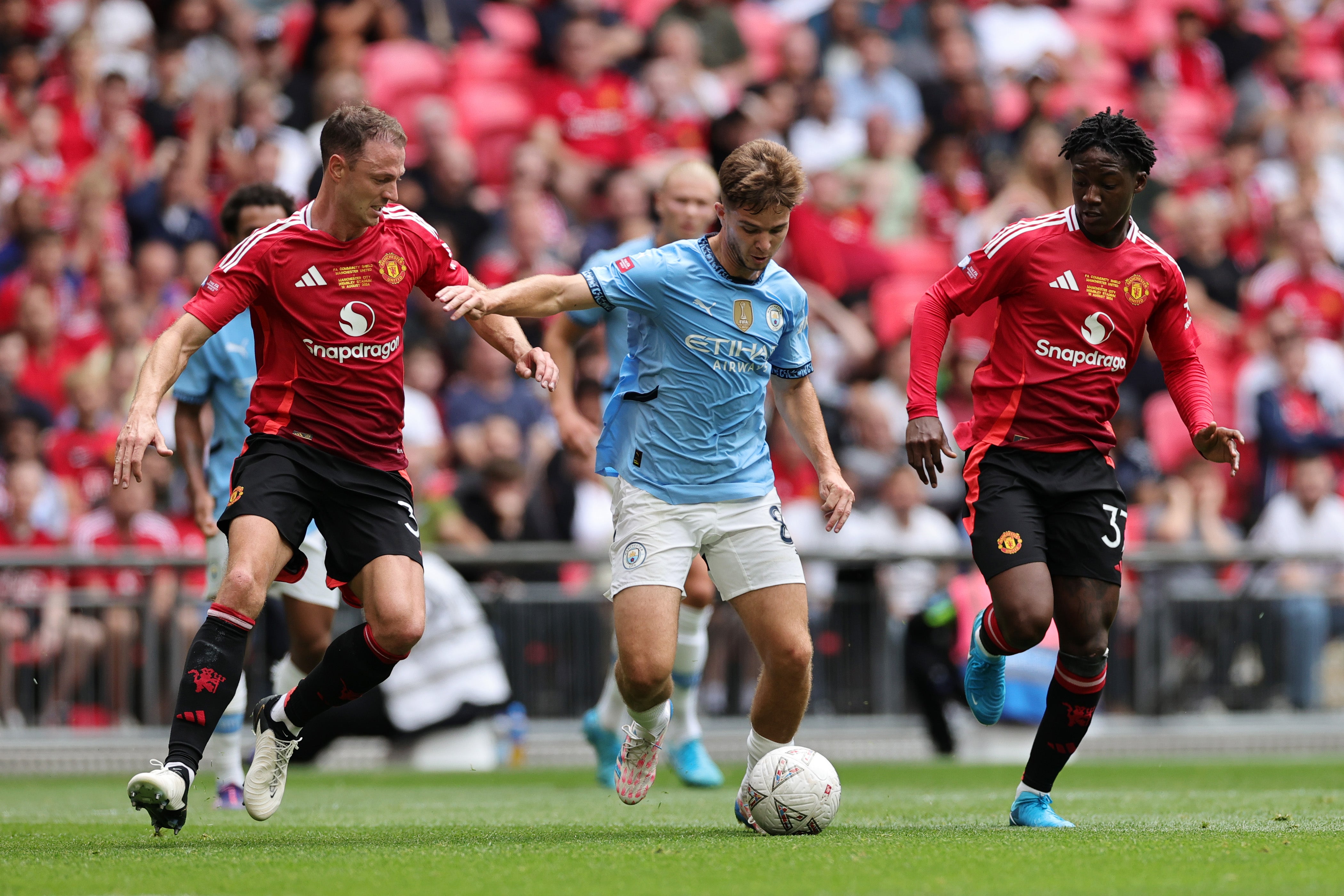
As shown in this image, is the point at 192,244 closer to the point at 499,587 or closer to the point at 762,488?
the point at 499,587

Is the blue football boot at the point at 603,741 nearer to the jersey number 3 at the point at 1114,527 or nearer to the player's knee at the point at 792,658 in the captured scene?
the player's knee at the point at 792,658

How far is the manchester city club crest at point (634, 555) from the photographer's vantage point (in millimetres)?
6633

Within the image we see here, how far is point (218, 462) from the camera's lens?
8.45 meters

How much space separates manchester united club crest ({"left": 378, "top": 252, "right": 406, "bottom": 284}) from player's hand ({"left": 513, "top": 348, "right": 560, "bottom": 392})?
624 millimetres

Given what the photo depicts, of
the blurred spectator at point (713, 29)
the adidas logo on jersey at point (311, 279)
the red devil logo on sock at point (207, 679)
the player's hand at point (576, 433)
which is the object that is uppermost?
the blurred spectator at point (713, 29)

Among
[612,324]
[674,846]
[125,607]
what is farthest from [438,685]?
[674,846]

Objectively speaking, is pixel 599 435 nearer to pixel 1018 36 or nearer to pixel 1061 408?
pixel 1061 408

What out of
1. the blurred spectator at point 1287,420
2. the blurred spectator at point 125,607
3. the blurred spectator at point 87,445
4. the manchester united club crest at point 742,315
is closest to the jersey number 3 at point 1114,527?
the manchester united club crest at point 742,315

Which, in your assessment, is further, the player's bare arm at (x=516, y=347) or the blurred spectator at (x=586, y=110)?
the blurred spectator at (x=586, y=110)

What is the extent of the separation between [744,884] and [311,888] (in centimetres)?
128

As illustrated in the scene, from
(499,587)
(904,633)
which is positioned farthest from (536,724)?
(904,633)

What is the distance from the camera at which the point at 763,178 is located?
6.37m

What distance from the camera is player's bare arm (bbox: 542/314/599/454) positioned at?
8422 millimetres

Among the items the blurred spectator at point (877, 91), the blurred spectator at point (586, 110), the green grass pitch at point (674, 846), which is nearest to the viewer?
the green grass pitch at point (674, 846)
